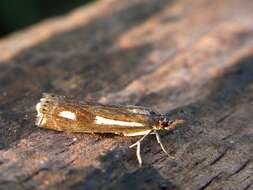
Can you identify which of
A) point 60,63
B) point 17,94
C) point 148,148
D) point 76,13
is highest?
point 76,13

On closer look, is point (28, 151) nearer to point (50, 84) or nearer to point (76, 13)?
point (50, 84)

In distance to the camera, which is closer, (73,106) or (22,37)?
(73,106)

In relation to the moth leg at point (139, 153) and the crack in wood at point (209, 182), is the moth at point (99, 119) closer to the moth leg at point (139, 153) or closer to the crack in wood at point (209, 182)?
the moth leg at point (139, 153)

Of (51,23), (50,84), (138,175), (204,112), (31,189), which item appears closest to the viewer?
(31,189)

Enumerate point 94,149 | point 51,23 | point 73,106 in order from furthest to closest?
1. point 51,23
2. point 73,106
3. point 94,149

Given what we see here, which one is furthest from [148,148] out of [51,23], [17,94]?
[51,23]

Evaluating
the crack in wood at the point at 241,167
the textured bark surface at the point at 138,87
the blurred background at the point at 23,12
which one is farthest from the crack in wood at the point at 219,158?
the blurred background at the point at 23,12

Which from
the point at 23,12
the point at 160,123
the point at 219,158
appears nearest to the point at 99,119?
the point at 160,123
